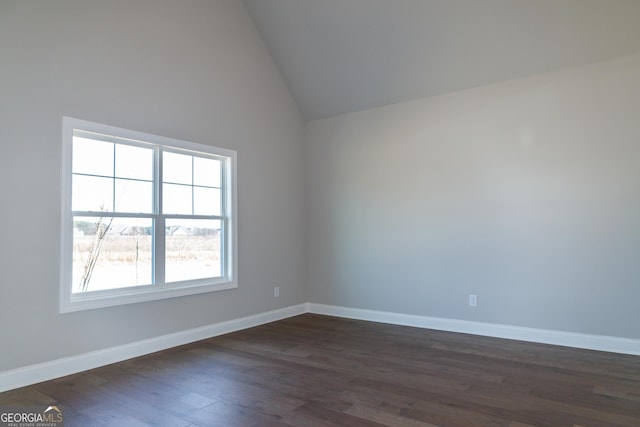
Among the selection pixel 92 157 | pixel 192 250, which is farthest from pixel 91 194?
pixel 192 250

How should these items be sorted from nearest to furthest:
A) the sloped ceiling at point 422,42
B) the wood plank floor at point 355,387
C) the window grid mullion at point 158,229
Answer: the wood plank floor at point 355,387, the sloped ceiling at point 422,42, the window grid mullion at point 158,229

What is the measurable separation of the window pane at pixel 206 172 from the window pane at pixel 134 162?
21.1 inches

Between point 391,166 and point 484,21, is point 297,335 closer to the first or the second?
point 391,166

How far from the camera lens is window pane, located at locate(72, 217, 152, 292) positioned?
11.2 feet

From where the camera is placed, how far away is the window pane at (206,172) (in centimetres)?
441

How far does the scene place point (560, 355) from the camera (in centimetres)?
364

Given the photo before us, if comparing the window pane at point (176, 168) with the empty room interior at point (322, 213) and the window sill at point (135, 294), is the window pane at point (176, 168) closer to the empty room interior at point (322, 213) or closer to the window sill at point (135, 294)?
the empty room interior at point (322, 213)

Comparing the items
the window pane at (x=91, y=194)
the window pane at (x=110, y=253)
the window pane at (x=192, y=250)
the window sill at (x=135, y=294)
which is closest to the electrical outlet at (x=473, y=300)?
the window sill at (x=135, y=294)

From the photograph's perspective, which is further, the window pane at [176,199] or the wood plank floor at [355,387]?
the window pane at [176,199]

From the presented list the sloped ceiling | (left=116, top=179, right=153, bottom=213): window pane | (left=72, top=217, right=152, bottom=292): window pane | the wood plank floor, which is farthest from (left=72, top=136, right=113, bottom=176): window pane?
the sloped ceiling

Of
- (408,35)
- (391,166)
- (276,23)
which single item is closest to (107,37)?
(276,23)

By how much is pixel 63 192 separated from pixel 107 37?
143 centimetres

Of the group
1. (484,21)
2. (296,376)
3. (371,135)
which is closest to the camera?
(296,376)

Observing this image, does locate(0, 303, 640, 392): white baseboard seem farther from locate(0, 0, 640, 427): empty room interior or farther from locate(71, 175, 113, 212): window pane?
locate(71, 175, 113, 212): window pane
